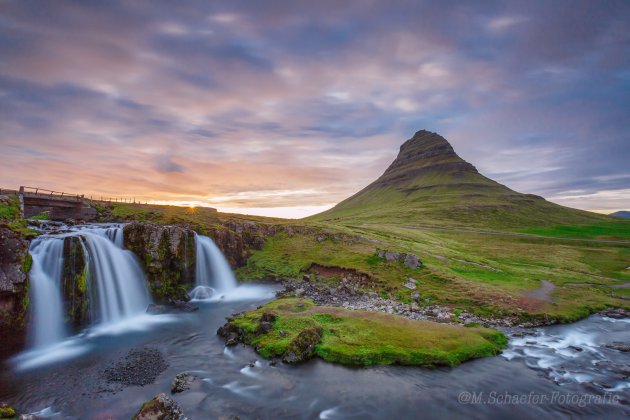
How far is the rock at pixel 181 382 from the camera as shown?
18.0m

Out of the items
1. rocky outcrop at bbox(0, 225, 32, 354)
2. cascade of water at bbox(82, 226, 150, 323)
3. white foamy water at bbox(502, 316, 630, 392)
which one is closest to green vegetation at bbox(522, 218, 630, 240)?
white foamy water at bbox(502, 316, 630, 392)

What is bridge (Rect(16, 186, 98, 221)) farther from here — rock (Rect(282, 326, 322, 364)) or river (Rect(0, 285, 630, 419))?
rock (Rect(282, 326, 322, 364))

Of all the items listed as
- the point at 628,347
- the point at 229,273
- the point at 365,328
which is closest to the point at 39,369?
the point at 365,328

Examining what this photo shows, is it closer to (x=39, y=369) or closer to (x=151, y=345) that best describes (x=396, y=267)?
(x=151, y=345)

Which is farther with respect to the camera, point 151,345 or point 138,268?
Answer: point 138,268

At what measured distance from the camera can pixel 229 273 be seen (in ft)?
160

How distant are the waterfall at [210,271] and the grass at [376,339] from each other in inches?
604

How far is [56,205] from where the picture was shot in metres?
54.3

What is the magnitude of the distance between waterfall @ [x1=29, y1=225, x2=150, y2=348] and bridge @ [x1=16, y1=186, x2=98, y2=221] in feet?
75.7

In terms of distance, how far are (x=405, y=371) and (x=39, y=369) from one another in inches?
961

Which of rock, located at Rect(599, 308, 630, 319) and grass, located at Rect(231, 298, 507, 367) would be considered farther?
rock, located at Rect(599, 308, 630, 319)

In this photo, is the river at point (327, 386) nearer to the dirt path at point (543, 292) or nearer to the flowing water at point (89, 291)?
the flowing water at point (89, 291)

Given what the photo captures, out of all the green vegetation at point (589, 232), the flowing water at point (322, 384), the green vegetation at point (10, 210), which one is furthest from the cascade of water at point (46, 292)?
the green vegetation at point (589, 232)

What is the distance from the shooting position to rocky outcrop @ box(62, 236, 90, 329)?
28156 millimetres
